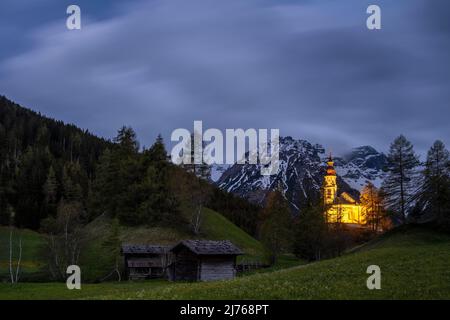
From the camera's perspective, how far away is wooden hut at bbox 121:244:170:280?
72.9 meters

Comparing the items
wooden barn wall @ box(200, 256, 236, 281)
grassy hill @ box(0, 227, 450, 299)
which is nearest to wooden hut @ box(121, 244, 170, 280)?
wooden barn wall @ box(200, 256, 236, 281)

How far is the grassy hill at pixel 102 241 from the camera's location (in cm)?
7275

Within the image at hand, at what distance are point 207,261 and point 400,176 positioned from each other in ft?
130

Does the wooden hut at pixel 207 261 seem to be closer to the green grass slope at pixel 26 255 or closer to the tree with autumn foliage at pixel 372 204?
the green grass slope at pixel 26 255

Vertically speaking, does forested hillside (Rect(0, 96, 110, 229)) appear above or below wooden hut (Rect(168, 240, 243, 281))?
above

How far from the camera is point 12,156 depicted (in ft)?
577

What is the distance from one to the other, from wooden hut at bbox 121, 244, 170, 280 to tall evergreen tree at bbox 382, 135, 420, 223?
38.5 meters

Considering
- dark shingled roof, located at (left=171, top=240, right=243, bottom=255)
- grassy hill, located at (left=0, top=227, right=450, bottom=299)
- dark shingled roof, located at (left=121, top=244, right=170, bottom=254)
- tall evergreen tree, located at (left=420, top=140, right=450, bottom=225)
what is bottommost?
dark shingled roof, located at (left=121, top=244, right=170, bottom=254)

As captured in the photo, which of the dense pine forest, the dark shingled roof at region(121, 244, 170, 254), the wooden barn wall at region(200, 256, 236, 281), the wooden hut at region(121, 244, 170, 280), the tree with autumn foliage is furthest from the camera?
the tree with autumn foliage

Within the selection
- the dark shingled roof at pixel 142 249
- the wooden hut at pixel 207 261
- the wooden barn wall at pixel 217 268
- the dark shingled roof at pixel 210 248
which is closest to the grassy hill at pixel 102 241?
the dark shingled roof at pixel 142 249

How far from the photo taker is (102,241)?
8456 cm

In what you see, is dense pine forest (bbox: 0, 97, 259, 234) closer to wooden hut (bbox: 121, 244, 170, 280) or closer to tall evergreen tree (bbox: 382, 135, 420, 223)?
wooden hut (bbox: 121, 244, 170, 280)

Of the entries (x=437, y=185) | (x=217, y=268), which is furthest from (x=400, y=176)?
(x=217, y=268)

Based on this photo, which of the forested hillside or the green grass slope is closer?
the green grass slope
